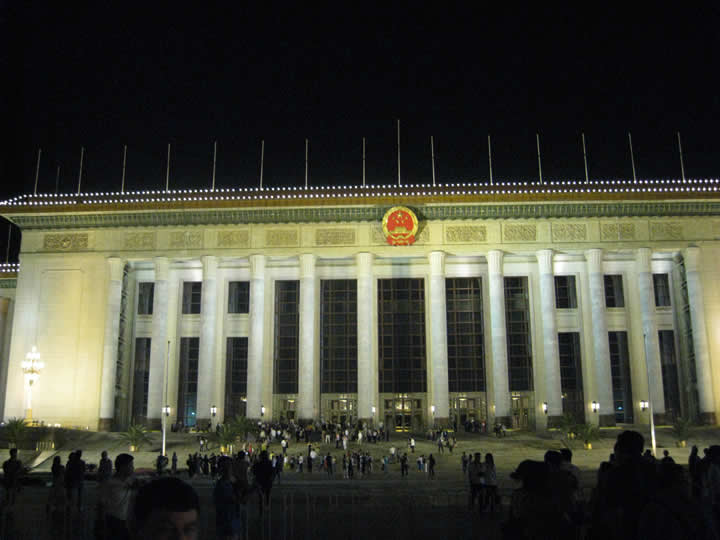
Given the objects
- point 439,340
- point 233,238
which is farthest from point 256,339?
point 439,340

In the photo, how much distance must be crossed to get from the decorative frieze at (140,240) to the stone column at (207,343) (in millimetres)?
3757

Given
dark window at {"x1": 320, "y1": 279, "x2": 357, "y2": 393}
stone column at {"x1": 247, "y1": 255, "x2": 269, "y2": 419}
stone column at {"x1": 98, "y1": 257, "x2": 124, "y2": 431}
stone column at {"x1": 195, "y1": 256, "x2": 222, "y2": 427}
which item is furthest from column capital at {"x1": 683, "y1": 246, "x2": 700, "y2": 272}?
stone column at {"x1": 98, "y1": 257, "x2": 124, "y2": 431}

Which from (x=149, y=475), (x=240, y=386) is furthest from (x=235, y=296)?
(x=149, y=475)

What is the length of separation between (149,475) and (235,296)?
3925 centimetres

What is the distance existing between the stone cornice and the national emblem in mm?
683

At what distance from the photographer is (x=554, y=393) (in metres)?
42.9

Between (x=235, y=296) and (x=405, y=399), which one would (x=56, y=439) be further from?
(x=405, y=399)

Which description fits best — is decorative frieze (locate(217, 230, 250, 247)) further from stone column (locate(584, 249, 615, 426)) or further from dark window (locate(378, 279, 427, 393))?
stone column (locate(584, 249, 615, 426))

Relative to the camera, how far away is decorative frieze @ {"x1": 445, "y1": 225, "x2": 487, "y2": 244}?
45094mm

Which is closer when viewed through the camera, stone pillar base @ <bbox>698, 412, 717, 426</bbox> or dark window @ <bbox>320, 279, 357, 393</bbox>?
stone pillar base @ <bbox>698, 412, 717, 426</bbox>

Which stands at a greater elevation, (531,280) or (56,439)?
(531,280)

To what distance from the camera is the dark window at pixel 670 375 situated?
45.4m

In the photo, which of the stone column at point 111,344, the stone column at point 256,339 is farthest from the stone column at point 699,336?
the stone column at point 111,344

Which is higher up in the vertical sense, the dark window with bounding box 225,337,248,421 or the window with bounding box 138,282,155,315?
the window with bounding box 138,282,155,315
